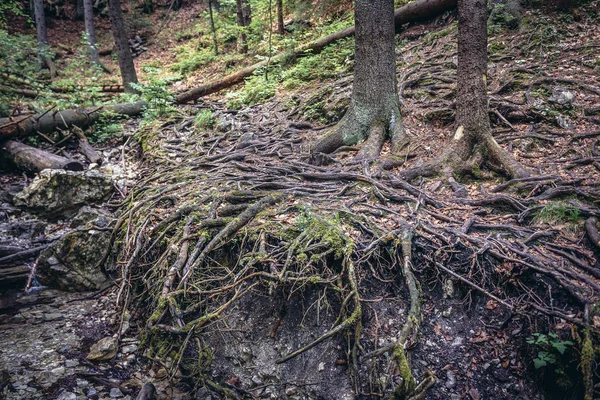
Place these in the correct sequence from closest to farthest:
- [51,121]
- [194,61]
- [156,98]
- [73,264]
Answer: [73,264]
[51,121]
[156,98]
[194,61]

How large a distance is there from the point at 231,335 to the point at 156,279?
4.10ft

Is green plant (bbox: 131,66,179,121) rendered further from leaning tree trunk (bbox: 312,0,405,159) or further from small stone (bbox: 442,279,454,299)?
small stone (bbox: 442,279,454,299)

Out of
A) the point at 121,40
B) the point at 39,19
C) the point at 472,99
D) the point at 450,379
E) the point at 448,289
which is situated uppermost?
the point at 39,19

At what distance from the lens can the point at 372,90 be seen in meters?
6.26

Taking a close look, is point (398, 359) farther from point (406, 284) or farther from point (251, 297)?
point (251, 297)

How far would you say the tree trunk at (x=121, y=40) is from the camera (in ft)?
37.2

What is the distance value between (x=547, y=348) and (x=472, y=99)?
3716 mm

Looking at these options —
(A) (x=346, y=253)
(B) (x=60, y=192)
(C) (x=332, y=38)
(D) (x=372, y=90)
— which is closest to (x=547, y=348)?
(A) (x=346, y=253)

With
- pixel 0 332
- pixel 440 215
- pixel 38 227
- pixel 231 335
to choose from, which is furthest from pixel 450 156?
pixel 38 227

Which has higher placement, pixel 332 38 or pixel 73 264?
pixel 332 38

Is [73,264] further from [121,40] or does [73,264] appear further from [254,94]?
[121,40]

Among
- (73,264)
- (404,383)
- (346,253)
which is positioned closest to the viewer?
(404,383)

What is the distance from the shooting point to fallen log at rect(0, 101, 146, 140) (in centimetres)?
828

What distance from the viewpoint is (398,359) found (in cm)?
285
